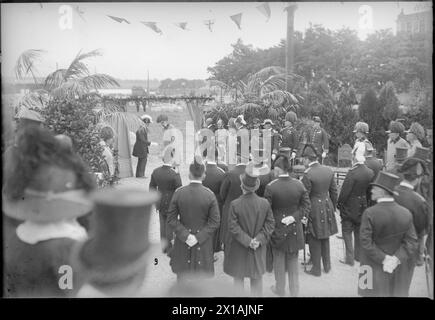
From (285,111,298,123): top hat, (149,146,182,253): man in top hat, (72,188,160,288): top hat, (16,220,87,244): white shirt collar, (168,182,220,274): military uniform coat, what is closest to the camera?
(16,220,87,244): white shirt collar

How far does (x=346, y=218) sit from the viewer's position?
505 centimetres

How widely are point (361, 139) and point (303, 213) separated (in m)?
1.19

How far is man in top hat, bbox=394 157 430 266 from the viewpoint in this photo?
426 cm

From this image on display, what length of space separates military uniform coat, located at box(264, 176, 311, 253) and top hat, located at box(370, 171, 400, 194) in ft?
2.29

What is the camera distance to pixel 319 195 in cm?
496

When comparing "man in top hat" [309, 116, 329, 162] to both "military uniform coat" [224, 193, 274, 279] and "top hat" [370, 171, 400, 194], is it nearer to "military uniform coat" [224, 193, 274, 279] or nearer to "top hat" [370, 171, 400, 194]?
"top hat" [370, 171, 400, 194]

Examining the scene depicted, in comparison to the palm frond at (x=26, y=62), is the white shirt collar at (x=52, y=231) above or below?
below

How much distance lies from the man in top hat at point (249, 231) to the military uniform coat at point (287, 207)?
0.21 meters

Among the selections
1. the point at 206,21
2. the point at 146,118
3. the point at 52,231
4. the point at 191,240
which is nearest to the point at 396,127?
the point at 206,21

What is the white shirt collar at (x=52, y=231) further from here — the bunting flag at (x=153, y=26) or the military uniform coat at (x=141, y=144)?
the bunting flag at (x=153, y=26)

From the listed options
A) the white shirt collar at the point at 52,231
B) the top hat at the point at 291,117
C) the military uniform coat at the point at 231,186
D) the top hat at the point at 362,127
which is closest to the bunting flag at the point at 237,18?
the top hat at the point at 291,117

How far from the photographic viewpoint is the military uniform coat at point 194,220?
436cm

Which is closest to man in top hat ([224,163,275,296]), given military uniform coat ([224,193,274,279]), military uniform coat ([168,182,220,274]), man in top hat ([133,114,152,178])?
military uniform coat ([224,193,274,279])
